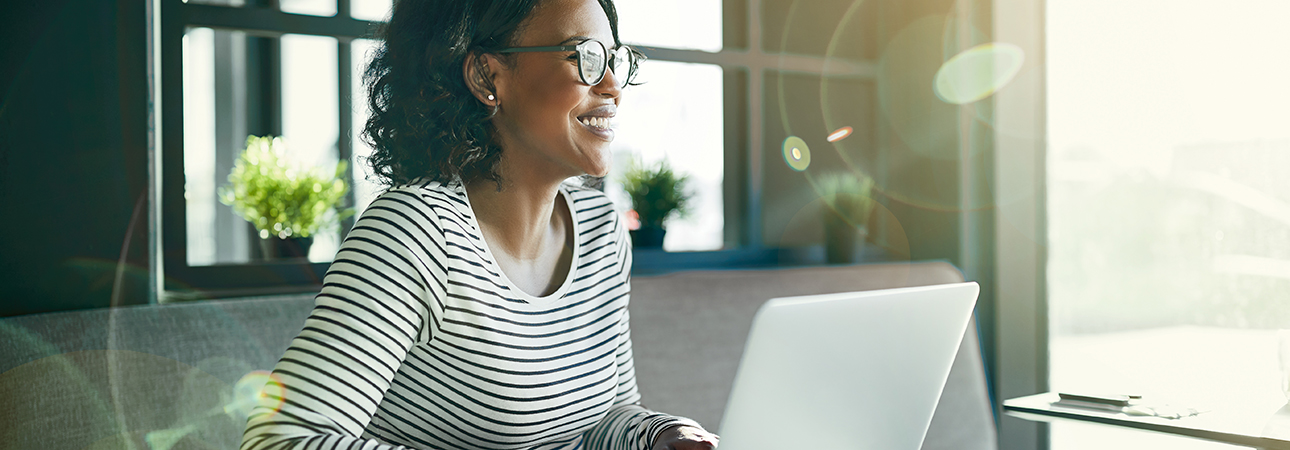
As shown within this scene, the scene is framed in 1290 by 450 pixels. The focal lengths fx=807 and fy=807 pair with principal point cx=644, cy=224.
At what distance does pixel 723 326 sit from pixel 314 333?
1.19m

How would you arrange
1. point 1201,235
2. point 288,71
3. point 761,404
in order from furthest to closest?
point 288,71 < point 1201,235 < point 761,404

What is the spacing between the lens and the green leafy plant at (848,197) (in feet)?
8.29

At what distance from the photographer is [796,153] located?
106 inches

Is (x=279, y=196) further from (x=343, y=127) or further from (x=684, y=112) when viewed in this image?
(x=684, y=112)

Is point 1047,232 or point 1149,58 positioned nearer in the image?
point 1149,58

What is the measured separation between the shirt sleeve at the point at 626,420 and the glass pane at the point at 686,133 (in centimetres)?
99

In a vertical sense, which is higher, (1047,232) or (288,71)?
(288,71)

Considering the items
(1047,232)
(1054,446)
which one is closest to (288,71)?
(1047,232)

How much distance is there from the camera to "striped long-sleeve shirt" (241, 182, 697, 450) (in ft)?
3.04

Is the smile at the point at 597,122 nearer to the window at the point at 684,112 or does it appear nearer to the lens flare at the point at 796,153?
the window at the point at 684,112

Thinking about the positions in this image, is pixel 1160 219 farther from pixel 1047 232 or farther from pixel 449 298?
pixel 449 298

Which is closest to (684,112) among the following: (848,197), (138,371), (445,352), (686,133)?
(686,133)

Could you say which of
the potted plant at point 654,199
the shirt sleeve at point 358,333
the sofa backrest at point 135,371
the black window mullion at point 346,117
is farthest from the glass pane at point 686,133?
the shirt sleeve at point 358,333

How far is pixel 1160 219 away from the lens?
242 cm
